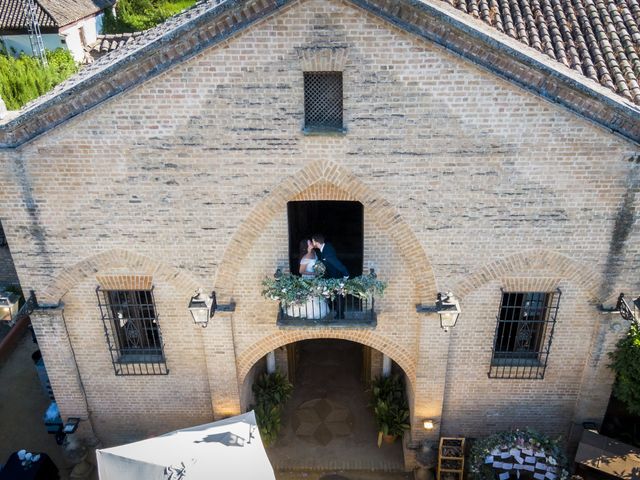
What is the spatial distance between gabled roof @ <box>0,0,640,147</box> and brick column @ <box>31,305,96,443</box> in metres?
3.62

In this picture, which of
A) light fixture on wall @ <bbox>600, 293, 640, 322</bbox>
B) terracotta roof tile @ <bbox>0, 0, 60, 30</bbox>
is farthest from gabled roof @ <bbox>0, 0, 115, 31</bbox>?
light fixture on wall @ <bbox>600, 293, 640, 322</bbox>

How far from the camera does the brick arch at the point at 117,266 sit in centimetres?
941

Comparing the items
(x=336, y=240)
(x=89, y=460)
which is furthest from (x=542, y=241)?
(x=89, y=460)

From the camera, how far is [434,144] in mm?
8227

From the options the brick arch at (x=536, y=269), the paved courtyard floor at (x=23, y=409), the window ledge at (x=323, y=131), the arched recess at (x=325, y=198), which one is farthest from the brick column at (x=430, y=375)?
the paved courtyard floor at (x=23, y=409)

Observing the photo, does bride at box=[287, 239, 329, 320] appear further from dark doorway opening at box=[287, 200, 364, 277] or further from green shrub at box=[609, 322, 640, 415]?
green shrub at box=[609, 322, 640, 415]

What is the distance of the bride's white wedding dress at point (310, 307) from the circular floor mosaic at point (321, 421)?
178 inches

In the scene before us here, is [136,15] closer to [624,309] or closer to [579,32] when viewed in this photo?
[579,32]

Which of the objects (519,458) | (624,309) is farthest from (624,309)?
(519,458)

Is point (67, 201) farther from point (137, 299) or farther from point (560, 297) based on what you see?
point (560, 297)

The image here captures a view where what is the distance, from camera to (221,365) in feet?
34.9

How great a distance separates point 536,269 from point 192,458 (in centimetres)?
700

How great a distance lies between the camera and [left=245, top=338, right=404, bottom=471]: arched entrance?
1216cm

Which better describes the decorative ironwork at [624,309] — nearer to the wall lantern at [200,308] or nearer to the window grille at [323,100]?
the window grille at [323,100]
